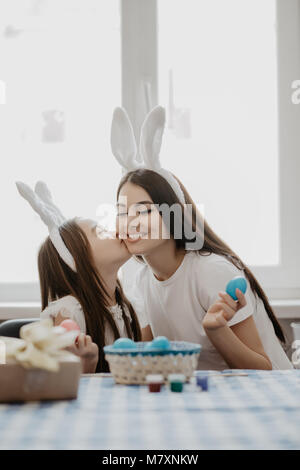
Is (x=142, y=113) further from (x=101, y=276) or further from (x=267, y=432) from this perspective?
(x=267, y=432)

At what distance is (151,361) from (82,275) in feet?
1.65

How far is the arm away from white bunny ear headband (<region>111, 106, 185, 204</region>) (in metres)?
0.36

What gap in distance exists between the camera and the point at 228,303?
3.43 feet

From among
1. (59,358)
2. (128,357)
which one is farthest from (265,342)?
(59,358)

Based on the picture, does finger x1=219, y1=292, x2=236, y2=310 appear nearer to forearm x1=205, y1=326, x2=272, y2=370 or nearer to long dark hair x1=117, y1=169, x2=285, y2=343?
forearm x1=205, y1=326, x2=272, y2=370

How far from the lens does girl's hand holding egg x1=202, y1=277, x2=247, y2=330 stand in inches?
40.9

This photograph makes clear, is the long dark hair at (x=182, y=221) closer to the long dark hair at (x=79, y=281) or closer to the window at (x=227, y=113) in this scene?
the long dark hair at (x=79, y=281)

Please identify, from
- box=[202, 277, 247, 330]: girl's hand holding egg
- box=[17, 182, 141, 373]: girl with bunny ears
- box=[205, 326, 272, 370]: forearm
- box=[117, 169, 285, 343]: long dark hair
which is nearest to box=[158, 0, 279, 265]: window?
box=[117, 169, 285, 343]: long dark hair

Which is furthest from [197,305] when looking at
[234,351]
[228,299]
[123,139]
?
[123,139]

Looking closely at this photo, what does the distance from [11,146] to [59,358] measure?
1.58 meters

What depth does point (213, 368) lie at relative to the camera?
1.37 meters

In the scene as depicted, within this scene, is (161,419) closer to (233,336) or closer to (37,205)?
(233,336)
